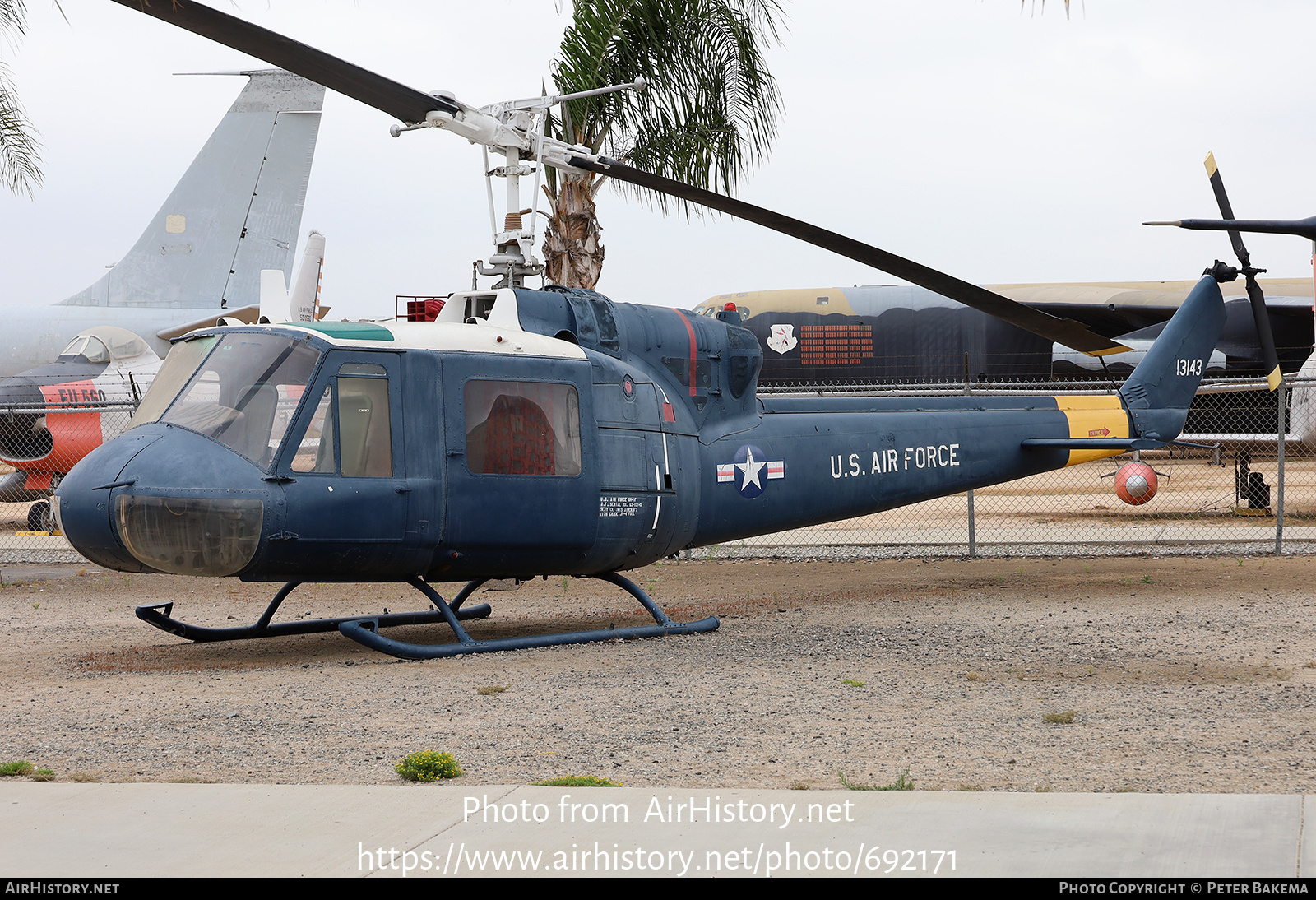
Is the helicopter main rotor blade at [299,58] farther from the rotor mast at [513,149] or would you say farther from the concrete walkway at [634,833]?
the concrete walkway at [634,833]

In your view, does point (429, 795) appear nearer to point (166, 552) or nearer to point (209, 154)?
point (166, 552)

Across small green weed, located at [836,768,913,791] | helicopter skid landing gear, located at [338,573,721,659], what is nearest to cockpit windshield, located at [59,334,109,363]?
helicopter skid landing gear, located at [338,573,721,659]

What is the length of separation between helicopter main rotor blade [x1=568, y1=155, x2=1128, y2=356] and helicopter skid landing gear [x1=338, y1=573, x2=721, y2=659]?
9.16 feet

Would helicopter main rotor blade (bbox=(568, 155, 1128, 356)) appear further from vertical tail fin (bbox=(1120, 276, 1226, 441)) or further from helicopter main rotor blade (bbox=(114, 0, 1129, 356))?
vertical tail fin (bbox=(1120, 276, 1226, 441))

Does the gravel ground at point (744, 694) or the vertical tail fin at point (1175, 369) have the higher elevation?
the vertical tail fin at point (1175, 369)

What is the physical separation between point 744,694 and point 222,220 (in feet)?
57.8

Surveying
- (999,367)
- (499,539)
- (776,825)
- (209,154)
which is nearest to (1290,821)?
(776,825)

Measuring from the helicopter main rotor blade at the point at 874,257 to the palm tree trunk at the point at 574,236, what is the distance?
4717 millimetres

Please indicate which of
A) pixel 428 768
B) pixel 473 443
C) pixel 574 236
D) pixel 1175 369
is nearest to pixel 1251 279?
pixel 1175 369

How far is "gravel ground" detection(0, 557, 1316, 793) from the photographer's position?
4.74 m

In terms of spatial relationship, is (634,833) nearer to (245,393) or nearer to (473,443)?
(473,443)

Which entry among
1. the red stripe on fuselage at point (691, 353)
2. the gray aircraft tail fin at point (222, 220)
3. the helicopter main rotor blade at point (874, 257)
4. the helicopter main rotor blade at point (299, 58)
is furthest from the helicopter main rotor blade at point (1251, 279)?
the gray aircraft tail fin at point (222, 220)

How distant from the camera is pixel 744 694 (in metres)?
6.32

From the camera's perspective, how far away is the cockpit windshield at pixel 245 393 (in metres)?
7.14
